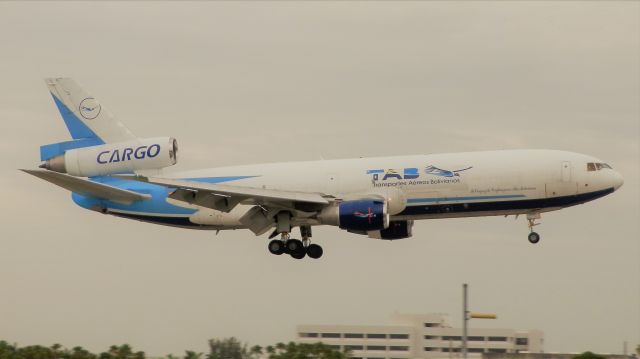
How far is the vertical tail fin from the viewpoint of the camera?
69438mm

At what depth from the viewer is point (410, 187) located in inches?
2441

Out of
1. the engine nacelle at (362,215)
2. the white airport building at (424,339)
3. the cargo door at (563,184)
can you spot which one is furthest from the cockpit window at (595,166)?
the white airport building at (424,339)

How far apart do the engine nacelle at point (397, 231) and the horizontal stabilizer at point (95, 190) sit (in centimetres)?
1416

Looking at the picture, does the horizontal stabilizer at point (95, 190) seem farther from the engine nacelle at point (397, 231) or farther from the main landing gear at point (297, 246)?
the engine nacelle at point (397, 231)

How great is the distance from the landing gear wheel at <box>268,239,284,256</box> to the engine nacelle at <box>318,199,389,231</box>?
5.28m

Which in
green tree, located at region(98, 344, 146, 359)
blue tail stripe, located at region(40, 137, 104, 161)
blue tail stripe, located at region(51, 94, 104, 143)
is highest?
blue tail stripe, located at region(51, 94, 104, 143)

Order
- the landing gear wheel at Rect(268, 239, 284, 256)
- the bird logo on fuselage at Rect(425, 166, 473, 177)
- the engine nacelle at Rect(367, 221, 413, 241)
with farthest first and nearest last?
the engine nacelle at Rect(367, 221, 413, 241) < the landing gear wheel at Rect(268, 239, 284, 256) < the bird logo on fuselage at Rect(425, 166, 473, 177)

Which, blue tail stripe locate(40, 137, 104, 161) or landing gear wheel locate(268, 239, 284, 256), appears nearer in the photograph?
landing gear wheel locate(268, 239, 284, 256)

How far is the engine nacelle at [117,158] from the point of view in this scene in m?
67.0

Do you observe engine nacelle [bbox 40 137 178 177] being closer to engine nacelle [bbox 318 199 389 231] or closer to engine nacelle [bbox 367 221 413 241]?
engine nacelle [bbox 318 199 389 231]

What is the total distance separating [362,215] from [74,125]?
807 inches

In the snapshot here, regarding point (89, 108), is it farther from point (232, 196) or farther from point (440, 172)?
point (440, 172)

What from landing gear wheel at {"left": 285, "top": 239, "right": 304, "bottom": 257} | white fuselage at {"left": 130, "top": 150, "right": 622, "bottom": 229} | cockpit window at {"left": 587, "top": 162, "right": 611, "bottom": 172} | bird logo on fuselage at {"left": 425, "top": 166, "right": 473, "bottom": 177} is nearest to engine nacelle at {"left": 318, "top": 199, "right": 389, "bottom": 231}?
white fuselage at {"left": 130, "top": 150, "right": 622, "bottom": 229}

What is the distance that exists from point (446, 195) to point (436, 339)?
99.7 metres
